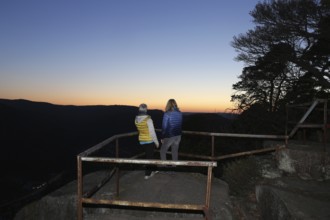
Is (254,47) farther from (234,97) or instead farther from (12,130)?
(12,130)

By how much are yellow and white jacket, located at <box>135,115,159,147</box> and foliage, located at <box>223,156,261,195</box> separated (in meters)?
1.93

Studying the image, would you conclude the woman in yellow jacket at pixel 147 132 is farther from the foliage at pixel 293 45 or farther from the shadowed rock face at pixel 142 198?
the foliage at pixel 293 45

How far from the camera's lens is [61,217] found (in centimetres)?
502

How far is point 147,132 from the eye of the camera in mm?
5855

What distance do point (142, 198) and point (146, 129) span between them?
135 cm

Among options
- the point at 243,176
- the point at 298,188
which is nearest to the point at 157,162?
the point at 298,188

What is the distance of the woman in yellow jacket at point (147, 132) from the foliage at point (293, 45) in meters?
10.2

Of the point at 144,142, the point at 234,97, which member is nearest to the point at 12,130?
the point at 234,97

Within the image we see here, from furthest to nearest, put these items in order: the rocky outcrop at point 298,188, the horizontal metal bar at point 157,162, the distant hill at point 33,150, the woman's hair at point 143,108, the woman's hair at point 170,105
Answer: the distant hill at point 33,150 → the woman's hair at point 170,105 → the woman's hair at point 143,108 → the rocky outcrop at point 298,188 → the horizontal metal bar at point 157,162

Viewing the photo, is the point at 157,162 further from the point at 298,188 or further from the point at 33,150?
the point at 33,150

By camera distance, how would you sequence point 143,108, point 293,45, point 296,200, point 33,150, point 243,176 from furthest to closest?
point 33,150 < point 293,45 < point 243,176 < point 143,108 < point 296,200

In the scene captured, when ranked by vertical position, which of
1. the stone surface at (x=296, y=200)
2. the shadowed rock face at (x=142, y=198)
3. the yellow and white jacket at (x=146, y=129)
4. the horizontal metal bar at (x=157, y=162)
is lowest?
the shadowed rock face at (x=142, y=198)

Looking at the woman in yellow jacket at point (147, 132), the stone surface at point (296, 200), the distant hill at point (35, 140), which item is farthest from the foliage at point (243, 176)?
the distant hill at point (35, 140)

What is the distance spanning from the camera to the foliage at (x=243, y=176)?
6.09 m
